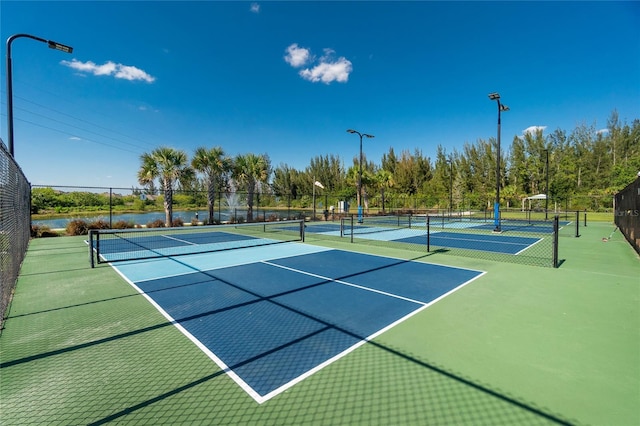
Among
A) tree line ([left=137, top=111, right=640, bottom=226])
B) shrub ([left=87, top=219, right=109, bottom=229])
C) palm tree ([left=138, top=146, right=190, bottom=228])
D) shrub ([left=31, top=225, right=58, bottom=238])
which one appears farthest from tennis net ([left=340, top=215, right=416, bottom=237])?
shrub ([left=31, top=225, right=58, bottom=238])

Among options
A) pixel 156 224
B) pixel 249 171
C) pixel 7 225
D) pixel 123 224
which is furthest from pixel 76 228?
pixel 7 225

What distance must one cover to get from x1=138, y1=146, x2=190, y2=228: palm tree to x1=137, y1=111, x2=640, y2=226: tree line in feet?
Result: 0.20

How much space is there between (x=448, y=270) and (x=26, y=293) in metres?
9.78

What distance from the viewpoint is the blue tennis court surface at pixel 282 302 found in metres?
3.65

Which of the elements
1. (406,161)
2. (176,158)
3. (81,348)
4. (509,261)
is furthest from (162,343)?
(406,161)

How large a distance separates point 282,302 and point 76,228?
56.4 ft

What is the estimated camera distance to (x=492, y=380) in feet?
10.5

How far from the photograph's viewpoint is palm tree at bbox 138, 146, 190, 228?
20734 mm

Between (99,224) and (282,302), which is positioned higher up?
(99,224)

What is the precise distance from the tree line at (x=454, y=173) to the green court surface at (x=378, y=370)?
57.3 feet

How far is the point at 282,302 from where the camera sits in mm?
5633

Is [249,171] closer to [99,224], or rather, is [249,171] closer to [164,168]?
[164,168]

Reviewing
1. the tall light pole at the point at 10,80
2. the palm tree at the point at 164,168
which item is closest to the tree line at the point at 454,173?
the palm tree at the point at 164,168

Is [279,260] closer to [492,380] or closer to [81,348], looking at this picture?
[81,348]
